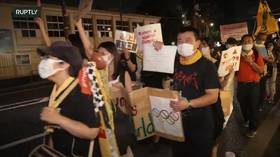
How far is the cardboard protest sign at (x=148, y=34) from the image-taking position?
5.80 meters

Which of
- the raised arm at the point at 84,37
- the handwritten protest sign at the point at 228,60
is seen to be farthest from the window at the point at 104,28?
the raised arm at the point at 84,37

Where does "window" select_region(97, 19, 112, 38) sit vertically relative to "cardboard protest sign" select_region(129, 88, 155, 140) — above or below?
above

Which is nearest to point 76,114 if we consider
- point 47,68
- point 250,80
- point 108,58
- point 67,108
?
point 67,108

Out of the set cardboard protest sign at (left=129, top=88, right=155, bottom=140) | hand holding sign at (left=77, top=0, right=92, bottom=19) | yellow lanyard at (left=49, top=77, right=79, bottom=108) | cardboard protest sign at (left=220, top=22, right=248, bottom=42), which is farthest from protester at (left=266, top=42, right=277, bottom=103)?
yellow lanyard at (left=49, top=77, right=79, bottom=108)

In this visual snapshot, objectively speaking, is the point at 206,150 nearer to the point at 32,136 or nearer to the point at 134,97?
the point at 134,97

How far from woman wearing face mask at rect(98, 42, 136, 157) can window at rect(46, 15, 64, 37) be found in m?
30.6

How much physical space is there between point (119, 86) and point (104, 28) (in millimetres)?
37622

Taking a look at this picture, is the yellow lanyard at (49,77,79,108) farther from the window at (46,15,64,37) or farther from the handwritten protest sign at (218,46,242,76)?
the window at (46,15,64,37)

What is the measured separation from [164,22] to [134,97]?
170ft

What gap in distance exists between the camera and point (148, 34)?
19.2 ft

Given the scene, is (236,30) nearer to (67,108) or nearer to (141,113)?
(141,113)

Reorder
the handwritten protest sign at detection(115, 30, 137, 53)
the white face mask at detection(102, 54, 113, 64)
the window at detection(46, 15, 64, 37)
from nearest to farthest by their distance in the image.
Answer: the white face mask at detection(102, 54, 113, 64)
the handwritten protest sign at detection(115, 30, 137, 53)
the window at detection(46, 15, 64, 37)

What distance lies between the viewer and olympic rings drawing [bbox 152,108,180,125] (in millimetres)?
3476

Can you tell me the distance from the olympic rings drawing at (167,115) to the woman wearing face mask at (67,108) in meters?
1.08
